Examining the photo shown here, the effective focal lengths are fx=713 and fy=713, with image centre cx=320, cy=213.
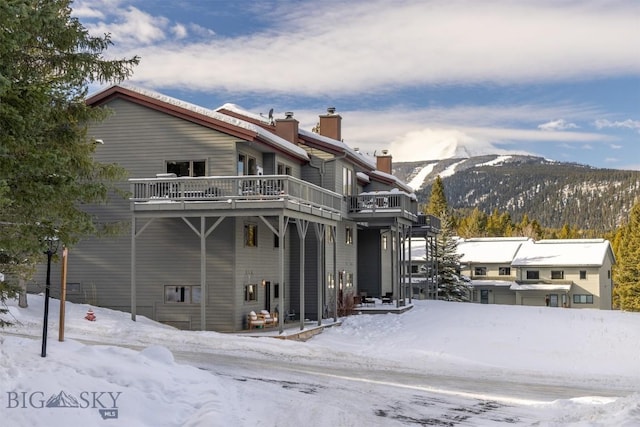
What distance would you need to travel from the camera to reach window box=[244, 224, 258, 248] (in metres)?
28.6

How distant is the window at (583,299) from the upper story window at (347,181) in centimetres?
4012

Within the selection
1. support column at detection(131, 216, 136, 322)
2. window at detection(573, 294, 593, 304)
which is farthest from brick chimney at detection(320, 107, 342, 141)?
window at detection(573, 294, 593, 304)

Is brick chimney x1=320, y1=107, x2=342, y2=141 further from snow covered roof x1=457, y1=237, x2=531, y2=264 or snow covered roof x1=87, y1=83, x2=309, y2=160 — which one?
snow covered roof x1=457, y1=237, x2=531, y2=264

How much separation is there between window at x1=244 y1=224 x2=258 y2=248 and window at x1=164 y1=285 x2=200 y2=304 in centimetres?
277

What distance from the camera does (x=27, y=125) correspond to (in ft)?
38.2

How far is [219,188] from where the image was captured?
84.8 ft

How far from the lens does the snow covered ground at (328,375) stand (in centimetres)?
1160

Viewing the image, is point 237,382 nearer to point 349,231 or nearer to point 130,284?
A: point 130,284

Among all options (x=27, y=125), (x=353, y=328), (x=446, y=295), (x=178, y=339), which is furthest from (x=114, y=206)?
(x=446, y=295)

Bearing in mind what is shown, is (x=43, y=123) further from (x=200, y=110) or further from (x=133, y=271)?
(x=200, y=110)

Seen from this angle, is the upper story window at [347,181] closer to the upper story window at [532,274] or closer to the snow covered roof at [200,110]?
the snow covered roof at [200,110]

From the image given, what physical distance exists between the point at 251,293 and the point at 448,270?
31205mm

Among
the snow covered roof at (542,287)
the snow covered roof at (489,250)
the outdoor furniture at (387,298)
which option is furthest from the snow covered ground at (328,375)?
the snow covered roof at (489,250)

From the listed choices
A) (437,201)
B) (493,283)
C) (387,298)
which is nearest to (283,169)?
(387,298)
